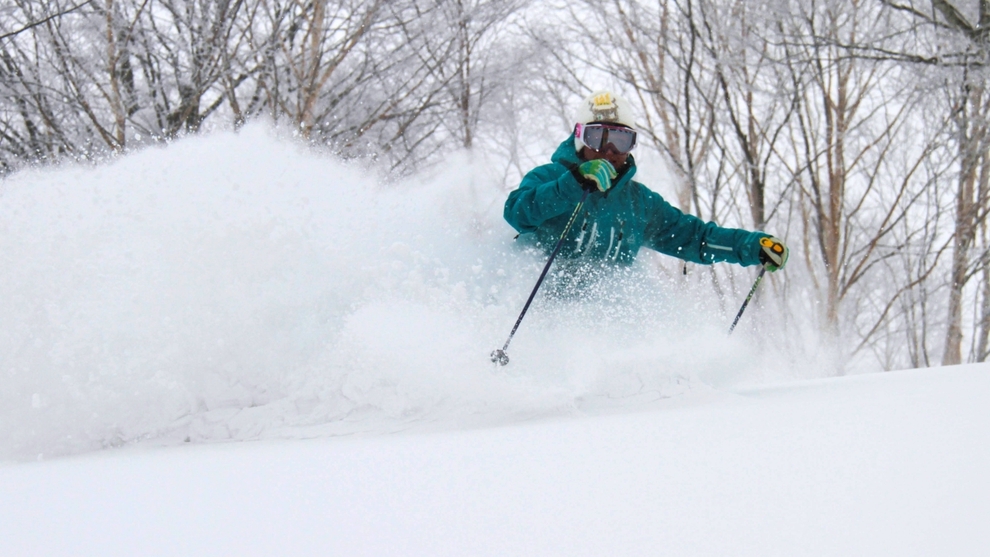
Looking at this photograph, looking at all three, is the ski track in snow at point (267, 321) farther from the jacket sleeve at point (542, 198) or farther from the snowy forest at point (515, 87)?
the snowy forest at point (515, 87)

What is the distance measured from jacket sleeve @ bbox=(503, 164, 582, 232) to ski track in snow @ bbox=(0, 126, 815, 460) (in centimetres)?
36

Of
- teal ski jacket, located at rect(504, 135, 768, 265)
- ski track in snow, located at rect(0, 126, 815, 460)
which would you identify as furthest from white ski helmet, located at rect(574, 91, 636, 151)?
ski track in snow, located at rect(0, 126, 815, 460)

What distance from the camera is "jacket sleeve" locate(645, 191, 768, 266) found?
161 inches

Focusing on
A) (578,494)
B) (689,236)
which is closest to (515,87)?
(689,236)

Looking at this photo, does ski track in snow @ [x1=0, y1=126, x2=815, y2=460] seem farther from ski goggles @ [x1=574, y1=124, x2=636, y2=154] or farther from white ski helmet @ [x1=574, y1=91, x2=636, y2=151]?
white ski helmet @ [x1=574, y1=91, x2=636, y2=151]

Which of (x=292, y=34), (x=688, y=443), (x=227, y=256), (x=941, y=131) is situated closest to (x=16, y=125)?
(x=292, y=34)

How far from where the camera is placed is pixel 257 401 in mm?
2963

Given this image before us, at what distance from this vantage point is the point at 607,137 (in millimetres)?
3725

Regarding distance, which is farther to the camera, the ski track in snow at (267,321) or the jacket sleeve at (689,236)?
the jacket sleeve at (689,236)

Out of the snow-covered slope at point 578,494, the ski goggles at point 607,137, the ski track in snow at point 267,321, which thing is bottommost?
the snow-covered slope at point 578,494

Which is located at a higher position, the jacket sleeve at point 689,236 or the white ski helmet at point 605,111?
the white ski helmet at point 605,111

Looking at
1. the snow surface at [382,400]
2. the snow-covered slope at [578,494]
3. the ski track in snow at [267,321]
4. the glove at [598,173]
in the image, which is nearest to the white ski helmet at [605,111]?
the glove at [598,173]

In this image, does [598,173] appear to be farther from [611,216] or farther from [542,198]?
[611,216]

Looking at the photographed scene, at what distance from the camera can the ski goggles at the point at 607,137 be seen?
372 centimetres
